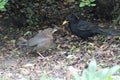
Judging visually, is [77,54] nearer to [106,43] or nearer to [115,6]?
[106,43]

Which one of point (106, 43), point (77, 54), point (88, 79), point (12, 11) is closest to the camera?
point (88, 79)

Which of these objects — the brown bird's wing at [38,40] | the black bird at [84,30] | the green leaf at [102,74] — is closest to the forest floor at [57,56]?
the black bird at [84,30]

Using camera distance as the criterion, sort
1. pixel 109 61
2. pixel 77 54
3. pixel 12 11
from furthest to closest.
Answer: pixel 12 11 → pixel 77 54 → pixel 109 61

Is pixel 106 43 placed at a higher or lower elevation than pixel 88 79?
lower

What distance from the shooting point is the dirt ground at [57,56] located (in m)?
5.75

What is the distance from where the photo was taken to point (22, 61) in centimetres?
688

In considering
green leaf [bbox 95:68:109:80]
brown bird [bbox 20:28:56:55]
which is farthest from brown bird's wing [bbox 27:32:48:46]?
green leaf [bbox 95:68:109:80]

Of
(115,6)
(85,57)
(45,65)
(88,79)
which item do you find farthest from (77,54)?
(88,79)

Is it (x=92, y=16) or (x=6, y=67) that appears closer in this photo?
(x=6, y=67)

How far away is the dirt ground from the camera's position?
5746 millimetres

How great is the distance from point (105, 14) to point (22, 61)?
308cm

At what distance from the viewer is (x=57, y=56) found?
6.89m

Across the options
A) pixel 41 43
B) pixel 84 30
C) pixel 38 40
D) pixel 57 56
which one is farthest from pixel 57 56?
pixel 84 30

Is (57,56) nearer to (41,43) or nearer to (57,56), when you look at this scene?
(57,56)
